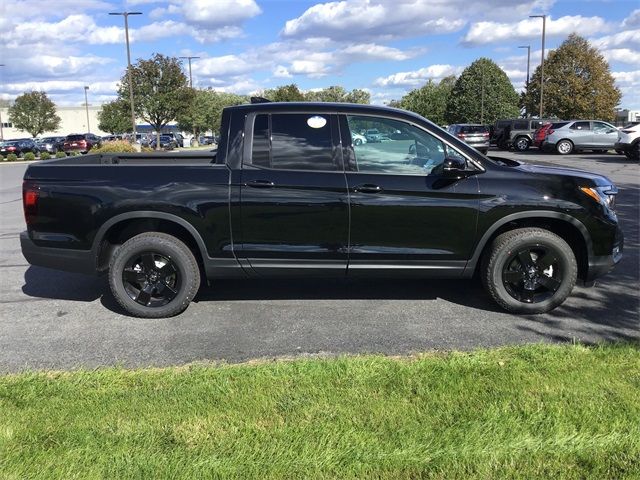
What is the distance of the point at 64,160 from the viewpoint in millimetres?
5230

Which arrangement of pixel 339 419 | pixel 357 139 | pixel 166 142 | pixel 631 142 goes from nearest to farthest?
pixel 339 419 → pixel 357 139 → pixel 631 142 → pixel 166 142

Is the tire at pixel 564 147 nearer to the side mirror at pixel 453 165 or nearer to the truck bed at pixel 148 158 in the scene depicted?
the truck bed at pixel 148 158

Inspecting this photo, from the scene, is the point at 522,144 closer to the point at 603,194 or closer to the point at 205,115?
the point at 603,194

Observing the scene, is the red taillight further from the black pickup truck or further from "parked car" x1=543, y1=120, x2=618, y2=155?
"parked car" x1=543, y1=120, x2=618, y2=155

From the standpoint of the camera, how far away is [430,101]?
87.9 metres

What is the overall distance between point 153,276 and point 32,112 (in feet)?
257

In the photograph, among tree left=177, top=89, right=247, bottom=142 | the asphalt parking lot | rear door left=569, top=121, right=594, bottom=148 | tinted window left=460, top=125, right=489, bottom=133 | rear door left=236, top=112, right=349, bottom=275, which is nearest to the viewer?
the asphalt parking lot

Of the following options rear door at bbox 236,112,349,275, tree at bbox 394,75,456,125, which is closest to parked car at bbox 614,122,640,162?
rear door at bbox 236,112,349,275

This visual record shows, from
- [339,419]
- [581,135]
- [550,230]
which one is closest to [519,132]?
[581,135]

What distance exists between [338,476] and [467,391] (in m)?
1.13

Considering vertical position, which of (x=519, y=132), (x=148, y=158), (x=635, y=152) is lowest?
(x=635, y=152)

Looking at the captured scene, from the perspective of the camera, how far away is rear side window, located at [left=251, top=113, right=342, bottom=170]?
4.75m

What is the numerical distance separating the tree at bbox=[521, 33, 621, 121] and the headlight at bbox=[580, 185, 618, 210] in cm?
4967

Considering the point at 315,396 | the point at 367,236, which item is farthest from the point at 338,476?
the point at 367,236
